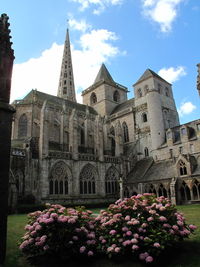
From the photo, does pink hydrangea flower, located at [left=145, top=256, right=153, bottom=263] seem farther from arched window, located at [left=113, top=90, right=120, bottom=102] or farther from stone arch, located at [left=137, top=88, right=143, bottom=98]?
arched window, located at [left=113, top=90, right=120, bottom=102]

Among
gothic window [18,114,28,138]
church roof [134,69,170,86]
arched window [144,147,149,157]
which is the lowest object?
arched window [144,147,149,157]

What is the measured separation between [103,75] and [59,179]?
33.4 meters

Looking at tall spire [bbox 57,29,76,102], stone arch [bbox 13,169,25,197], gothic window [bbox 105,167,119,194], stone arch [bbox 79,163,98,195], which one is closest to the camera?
stone arch [bbox 13,169,25,197]

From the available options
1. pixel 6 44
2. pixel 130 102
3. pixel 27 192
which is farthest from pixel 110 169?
pixel 6 44

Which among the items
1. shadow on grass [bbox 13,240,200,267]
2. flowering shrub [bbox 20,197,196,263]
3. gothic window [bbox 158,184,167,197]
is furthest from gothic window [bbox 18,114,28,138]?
shadow on grass [bbox 13,240,200,267]

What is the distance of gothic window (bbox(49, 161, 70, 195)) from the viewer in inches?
1102

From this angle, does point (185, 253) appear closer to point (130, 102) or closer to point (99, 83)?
point (130, 102)

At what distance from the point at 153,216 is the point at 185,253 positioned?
4.55 feet

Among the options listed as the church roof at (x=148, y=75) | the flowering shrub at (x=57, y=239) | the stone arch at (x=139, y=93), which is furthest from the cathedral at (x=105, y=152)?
the flowering shrub at (x=57, y=239)

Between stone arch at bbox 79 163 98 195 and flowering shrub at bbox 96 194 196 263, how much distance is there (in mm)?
23731

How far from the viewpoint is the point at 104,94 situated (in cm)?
5094

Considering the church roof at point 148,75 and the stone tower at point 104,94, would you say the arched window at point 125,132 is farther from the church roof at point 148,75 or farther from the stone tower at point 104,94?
the church roof at point 148,75

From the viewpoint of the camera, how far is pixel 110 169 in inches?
1334

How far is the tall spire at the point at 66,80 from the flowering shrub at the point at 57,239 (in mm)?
50651
